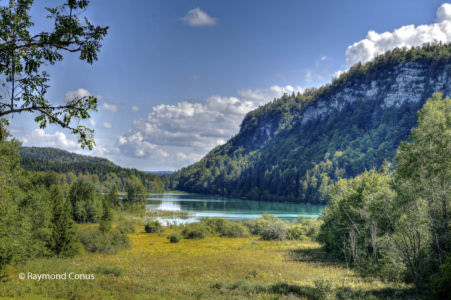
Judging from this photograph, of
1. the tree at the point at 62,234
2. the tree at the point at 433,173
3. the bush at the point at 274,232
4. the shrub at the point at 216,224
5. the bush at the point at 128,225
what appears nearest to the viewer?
the tree at the point at 433,173

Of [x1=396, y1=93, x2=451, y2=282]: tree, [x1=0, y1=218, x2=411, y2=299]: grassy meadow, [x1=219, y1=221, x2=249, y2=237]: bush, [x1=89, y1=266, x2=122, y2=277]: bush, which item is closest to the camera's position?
[x1=0, y1=218, x2=411, y2=299]: grassy meadow

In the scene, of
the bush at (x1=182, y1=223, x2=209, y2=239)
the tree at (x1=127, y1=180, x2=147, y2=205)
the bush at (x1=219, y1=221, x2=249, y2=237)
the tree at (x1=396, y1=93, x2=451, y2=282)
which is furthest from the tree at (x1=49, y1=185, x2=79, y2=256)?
the tree at (x1=127, y1=180, x2=147, y2=205)

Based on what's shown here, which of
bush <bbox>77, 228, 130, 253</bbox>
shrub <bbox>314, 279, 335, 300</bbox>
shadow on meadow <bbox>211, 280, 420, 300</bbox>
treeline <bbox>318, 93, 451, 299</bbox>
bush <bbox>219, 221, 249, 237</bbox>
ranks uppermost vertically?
treeline <bbox>318, 93, 451, 299</bbox>

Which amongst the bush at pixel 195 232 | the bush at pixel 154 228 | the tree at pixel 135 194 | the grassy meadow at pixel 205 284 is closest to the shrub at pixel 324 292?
the grassy meadow at pixel 205 284

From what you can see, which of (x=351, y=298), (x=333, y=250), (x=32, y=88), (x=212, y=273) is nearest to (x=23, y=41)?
(x=32, y=88)

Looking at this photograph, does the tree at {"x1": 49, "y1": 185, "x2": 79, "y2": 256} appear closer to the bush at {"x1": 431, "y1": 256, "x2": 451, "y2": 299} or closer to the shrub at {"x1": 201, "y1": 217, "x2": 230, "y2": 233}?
the bush at {"x1": 431, "y1": 256, "x2": 451, "y2": 299}

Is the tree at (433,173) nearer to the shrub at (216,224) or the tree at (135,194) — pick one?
the shrub at (216,224)

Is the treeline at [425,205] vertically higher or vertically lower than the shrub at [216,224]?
higher

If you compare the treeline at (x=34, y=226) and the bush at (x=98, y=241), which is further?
the bush at (x=98, y=241)

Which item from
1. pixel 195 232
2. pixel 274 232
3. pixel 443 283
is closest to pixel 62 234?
pixel 195 232

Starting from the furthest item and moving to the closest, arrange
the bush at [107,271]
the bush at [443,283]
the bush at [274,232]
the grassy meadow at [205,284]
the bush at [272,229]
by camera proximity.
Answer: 1. the bush at [272,229]
2. the bush at [274,232]
3. the bush at [107,271]
4. the grassy meadow at [205,284]
5. the bush at [443,283]

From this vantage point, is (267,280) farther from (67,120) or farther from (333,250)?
(67,120)

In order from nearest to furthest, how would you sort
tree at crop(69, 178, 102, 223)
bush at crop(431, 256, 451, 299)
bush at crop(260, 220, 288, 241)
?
bush at crop(431, 256, 451, 299), bush at crop(260, 220, 288, 241), tree at crop(69, 178, 102, 223)

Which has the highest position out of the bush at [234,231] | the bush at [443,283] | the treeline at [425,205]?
the treeline at [425,205]
